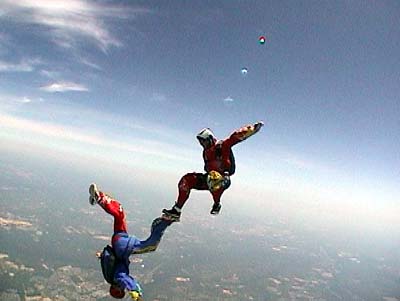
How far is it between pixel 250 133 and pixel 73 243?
7190 inches

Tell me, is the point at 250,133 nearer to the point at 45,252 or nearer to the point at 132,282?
the point at 132,282

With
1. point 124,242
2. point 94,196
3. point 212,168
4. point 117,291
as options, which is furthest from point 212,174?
point 117,291

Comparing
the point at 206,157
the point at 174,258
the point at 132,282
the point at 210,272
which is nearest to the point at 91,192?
the point at 132,282

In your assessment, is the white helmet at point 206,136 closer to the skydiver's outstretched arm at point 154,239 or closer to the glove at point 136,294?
the skydiver's outstretched arm at point 154,239

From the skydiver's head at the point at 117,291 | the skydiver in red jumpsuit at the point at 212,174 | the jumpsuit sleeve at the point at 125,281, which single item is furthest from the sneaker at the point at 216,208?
the skydiver's head at the point at 117,291

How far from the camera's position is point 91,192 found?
6594 mm

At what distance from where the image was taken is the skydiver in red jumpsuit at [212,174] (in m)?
6.23

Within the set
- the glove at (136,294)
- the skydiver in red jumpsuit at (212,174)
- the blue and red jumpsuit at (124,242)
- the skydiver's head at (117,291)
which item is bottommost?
the skydiver's head at (117,291)

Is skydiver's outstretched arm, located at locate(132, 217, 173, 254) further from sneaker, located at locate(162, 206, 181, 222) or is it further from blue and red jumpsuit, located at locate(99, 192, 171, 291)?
sneaker, located at locate(162, 206, 181, 222)

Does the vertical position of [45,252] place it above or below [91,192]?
below

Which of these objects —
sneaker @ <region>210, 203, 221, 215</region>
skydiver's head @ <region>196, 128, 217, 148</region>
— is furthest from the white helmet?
sneaker @ <region>210, 203, 221, 215</region>

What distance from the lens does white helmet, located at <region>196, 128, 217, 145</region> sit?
6188 millimetres

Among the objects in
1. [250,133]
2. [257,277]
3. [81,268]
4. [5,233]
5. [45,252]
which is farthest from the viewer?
[257,277]

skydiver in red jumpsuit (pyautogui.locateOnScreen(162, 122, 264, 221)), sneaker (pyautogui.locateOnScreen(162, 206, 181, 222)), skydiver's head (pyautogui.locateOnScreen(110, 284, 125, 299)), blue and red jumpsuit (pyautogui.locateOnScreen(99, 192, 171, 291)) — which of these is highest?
skydiver in red jumpsuit (pyautogui.locateOnScreen(162, 122, 264, 221))
